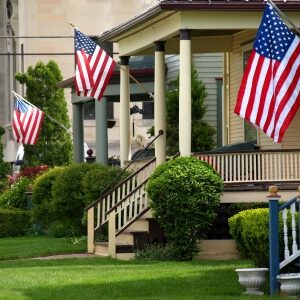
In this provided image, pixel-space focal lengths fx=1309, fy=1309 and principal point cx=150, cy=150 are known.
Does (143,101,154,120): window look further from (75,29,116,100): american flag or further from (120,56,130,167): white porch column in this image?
(75,29,116,100): american flag

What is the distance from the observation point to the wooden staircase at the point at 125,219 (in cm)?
2659

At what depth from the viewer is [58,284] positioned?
20.2m

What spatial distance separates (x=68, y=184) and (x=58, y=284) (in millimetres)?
11255

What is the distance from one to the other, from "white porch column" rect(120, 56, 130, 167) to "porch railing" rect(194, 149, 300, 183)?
215 inches

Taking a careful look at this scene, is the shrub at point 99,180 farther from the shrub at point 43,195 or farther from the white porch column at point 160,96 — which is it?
the shrub at point 43,195

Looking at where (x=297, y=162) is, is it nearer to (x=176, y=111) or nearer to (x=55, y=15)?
(x=176, y=111)

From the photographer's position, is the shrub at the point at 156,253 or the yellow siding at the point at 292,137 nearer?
the shrub at the point at 156,253

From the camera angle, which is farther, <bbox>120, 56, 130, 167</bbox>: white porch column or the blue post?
<bbox>120, 56, 130, 167</bbox>: white porch column

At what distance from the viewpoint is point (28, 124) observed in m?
40.5

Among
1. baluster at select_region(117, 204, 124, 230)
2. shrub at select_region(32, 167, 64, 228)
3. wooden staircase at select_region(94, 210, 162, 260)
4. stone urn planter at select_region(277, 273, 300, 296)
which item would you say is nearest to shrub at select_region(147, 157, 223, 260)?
wooden staircase at select_region(94, 210, 162, 260)

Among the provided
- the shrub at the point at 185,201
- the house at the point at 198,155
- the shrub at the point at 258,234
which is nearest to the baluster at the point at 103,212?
the house at the point at 198,155

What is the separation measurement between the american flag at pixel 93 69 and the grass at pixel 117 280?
17.5 feet

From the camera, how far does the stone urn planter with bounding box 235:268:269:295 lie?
60.5ft

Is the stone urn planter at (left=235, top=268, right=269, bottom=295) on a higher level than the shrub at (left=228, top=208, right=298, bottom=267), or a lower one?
lower
